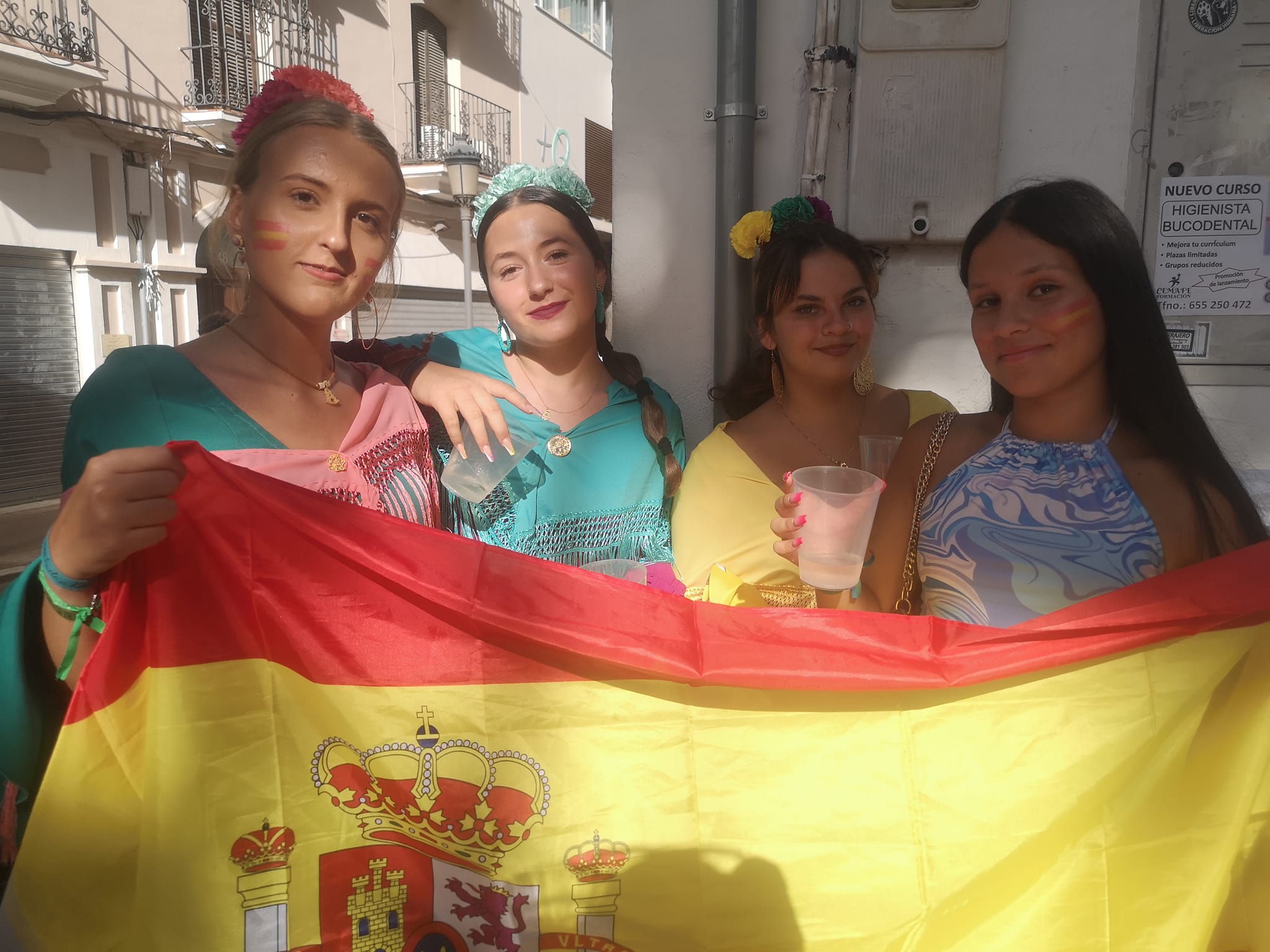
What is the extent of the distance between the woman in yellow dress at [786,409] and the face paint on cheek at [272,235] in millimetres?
1275

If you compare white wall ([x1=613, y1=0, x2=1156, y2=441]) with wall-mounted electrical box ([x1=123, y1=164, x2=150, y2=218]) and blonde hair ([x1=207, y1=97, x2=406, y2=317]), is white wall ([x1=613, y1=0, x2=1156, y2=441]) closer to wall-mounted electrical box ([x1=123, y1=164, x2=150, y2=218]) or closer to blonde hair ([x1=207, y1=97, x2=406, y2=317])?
blonde hair ([x1=207, y1=97, x2=406, y2=317])

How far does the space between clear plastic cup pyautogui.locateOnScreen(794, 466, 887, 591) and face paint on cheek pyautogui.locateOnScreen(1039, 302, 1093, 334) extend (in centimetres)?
51

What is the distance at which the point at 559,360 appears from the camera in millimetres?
2541

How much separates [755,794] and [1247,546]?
3.40 ft

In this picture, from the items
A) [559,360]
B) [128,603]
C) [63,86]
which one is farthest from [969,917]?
[63,86]

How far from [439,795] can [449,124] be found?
18.0 meters

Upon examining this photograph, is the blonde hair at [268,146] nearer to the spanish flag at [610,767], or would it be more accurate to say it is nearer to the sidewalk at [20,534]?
the spanish flag at [610,767]

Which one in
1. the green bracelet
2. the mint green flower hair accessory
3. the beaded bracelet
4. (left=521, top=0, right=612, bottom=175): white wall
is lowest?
the green bracelet

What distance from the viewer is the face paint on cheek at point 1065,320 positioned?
5.70 feet

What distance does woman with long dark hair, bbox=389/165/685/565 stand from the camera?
7.75 feet

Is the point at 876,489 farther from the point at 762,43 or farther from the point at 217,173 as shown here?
the point at 217,173

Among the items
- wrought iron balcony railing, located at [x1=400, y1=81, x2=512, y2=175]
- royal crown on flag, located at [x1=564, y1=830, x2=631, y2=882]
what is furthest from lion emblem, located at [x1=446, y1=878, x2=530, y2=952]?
wrought iron balcony railing, located at [x1=400, y1=81, x2=512, y2=175]

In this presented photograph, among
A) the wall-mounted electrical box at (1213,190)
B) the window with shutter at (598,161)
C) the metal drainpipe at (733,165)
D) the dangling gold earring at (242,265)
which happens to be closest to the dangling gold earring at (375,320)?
the dangling gold earring at (242,265)

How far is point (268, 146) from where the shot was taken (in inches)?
74.0
